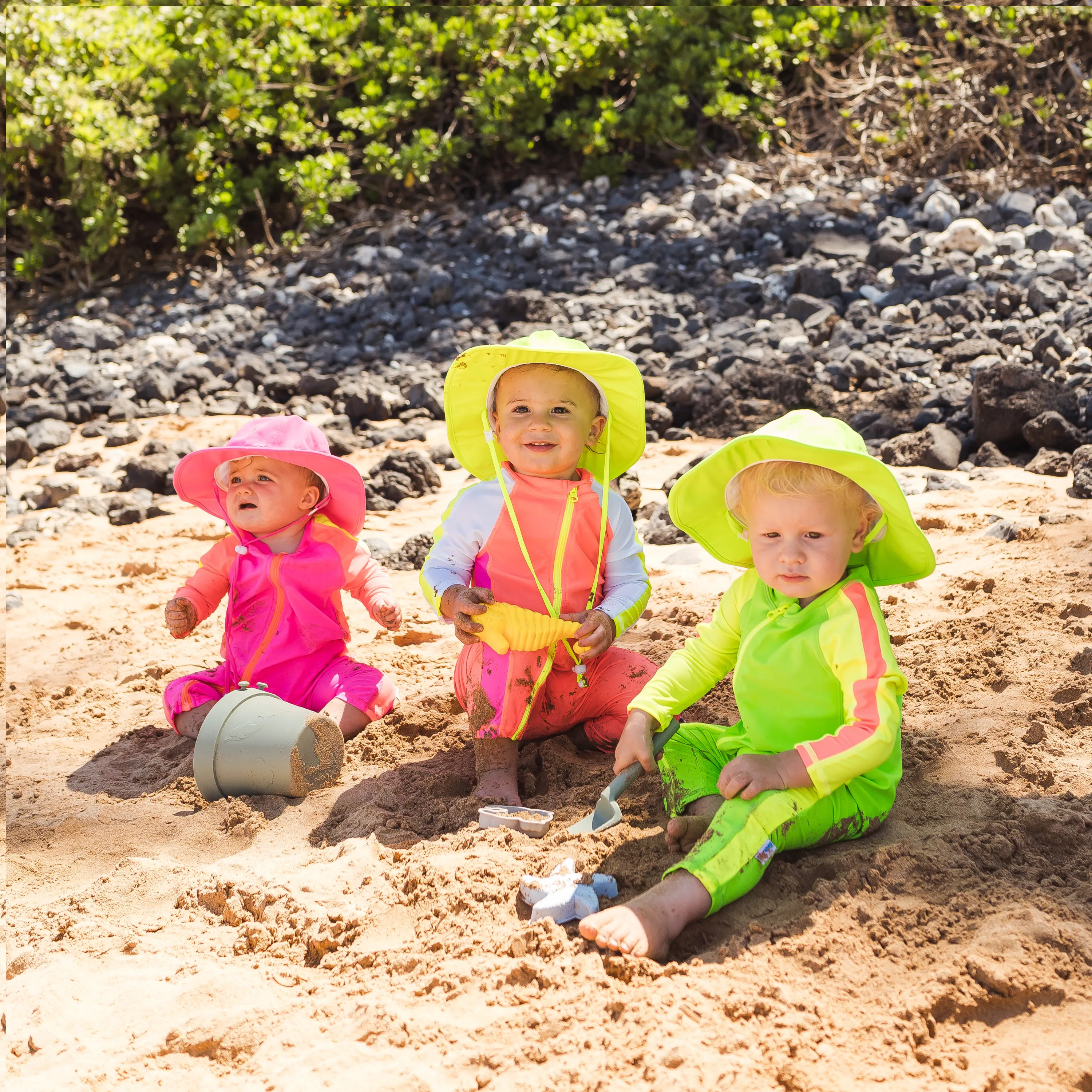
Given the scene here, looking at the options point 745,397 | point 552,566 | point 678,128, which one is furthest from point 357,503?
point 678,128

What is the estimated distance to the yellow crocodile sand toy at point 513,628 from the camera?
2.95 meters

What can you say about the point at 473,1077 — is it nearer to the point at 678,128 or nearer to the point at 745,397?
the point at 745,397

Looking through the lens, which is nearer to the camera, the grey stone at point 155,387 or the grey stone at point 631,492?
the grey stone at point 631,492

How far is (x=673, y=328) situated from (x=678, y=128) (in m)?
3.34

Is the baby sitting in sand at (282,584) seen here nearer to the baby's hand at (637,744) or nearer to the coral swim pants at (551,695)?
the coral swim pants at (551,695)

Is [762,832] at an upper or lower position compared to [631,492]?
lower

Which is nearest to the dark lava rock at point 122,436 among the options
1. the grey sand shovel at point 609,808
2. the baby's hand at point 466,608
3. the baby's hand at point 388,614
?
the baby's hand at point 388,614

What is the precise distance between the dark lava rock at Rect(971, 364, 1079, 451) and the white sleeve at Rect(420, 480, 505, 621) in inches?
121

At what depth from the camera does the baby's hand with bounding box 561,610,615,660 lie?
117 inches

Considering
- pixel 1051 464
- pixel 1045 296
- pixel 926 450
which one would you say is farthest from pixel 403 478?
pixel 1045 296

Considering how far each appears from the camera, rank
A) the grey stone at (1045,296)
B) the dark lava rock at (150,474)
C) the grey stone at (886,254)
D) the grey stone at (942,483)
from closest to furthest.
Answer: the grey stone at (942,483) → the dark lava rock at (150,474) → the grey stone at (1045,296) → the grey stone at (886,254)

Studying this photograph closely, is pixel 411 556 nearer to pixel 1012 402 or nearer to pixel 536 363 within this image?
pixel 536 363

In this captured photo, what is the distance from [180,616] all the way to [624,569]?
1.41 m

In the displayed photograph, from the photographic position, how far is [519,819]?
2666 millimetres
